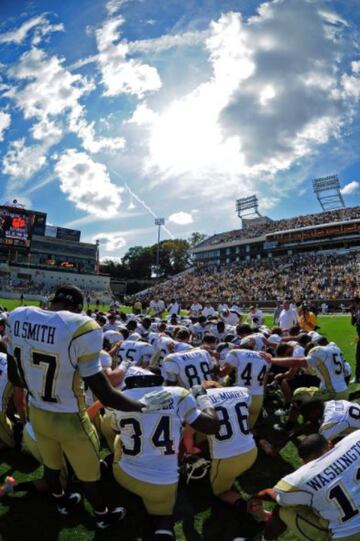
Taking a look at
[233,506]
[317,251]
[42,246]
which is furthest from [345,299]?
[42,246]

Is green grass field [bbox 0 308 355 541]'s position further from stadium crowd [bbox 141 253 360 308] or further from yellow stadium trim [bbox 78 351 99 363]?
stadium crowd [bbox 141 253 360 308]

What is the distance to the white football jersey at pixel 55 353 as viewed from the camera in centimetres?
303

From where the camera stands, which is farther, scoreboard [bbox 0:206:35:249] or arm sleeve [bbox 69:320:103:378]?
scoreboard [bbox 0:206:35:249]

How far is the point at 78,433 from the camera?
3180 millimetres

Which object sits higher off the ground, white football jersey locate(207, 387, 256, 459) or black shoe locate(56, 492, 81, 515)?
white football jersey locate(207, 387, 256, 459)

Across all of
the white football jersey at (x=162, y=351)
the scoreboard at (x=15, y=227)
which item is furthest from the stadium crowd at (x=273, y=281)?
the white football jersey at (x=162, y=351)

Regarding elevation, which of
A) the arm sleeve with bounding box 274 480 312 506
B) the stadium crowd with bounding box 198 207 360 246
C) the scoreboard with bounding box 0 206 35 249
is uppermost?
the stadium crowd with bounding box 198 207 360 246

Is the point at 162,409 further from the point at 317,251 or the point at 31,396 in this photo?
the point at 317,251

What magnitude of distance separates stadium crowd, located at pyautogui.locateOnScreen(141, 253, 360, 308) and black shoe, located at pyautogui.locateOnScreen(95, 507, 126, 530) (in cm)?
3456

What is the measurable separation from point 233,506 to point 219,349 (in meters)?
3.80

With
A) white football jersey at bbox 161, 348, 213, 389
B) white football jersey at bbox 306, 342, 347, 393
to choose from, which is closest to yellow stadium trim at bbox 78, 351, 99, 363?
white football jersey at bbox 161, 348, 213, 389

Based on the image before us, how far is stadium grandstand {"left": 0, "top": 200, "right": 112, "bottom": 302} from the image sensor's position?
46406 millimetres

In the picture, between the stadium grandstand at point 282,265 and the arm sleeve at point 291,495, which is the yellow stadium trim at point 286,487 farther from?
the stadium grandstand at point 282,265

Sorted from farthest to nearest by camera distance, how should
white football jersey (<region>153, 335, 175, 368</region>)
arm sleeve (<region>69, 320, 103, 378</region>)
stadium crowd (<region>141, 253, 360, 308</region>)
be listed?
1. stadium crowd (<region>141, 253, 360, 308</region>)
2. white football jersey (<region>153, 335, 175, 368</region>)
3. arm sleeve (<region>69, 320, 103, 378</region>)
